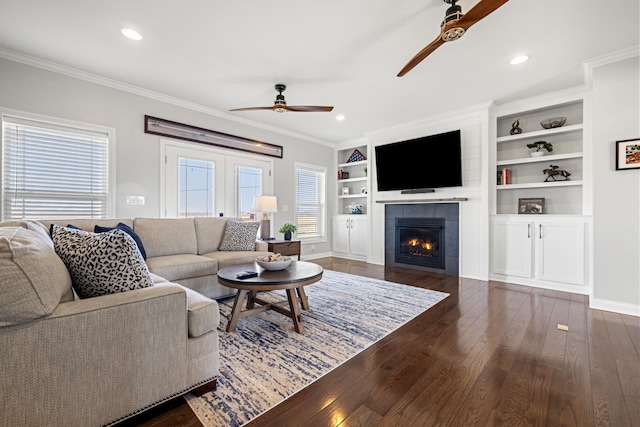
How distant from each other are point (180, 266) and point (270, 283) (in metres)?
1.27

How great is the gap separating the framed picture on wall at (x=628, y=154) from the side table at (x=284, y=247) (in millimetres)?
3966

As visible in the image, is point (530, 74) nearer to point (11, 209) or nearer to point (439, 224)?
point (439, 224)

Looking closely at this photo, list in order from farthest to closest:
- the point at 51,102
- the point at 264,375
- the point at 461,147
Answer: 1. the point at 461,147
2. the point at 51,102
3. the point at 264,375

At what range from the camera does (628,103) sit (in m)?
2.88

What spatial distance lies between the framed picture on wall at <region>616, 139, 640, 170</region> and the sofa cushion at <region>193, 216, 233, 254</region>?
4548mm

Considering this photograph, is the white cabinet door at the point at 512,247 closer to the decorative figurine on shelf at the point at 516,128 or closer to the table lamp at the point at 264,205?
the decorative figurine on shelf at the point at 516,128

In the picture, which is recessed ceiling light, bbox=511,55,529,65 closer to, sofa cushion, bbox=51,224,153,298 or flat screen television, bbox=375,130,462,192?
flat screen television, bbox=375,130,462,192

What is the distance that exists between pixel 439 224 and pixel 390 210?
3.15ft

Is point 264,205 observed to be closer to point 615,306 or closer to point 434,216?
point 434,216

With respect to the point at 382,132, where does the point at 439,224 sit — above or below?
below

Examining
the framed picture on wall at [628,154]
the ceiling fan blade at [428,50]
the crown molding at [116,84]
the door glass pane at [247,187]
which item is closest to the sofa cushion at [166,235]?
the door glass pane at [247,187]

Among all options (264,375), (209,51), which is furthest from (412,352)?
(209,51)

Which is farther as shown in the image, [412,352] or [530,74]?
[530,74]

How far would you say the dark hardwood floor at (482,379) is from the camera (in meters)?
1.42
